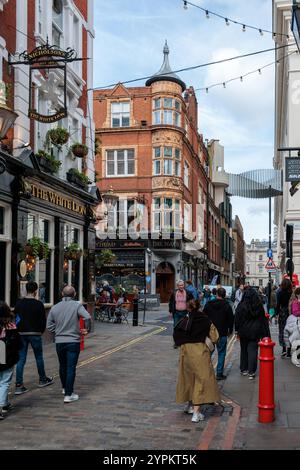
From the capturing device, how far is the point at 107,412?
7539 millimetres

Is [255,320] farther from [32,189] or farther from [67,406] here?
[32,189]

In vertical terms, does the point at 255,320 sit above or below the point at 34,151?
below

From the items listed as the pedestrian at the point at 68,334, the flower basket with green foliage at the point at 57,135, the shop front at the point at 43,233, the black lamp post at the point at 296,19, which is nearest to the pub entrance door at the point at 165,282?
the shop front at the point at 43,233

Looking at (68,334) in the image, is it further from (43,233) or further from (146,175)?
(146,175)

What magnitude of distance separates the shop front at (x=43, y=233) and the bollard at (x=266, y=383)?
25.8 feet

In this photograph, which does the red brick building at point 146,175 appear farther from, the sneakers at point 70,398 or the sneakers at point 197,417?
the sneakers at point 197,417

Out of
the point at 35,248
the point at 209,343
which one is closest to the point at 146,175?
the point at 35,248

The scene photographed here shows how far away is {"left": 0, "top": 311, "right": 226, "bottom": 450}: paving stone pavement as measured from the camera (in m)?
6.18

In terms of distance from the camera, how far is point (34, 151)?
15133 millimetres

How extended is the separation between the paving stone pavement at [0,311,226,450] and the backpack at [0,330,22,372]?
72cm

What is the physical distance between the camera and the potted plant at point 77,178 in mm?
17672

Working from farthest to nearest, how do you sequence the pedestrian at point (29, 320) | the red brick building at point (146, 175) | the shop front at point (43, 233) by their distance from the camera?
the red brick building at point (146, 175)
the shop front at point (43, 233)
the pedestrian at point (29, 320)
